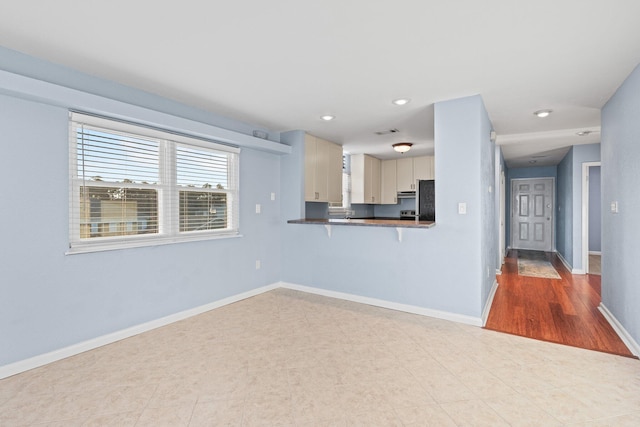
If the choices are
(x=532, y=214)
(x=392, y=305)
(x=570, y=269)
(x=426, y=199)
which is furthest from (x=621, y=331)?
(x=532, y=214)

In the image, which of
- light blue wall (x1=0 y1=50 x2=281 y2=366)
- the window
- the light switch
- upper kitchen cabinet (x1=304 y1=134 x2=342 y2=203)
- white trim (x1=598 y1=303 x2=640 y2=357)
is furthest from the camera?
upper kitchen cabinet (x1=304 y1=134 x2=342 y2=203)

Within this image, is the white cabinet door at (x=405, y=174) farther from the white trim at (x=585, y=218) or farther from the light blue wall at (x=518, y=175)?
the light blue wall at (x=518, y=175)

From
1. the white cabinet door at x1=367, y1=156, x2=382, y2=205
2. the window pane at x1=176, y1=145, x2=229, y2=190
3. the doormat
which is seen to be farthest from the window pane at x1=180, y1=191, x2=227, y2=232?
the doormat

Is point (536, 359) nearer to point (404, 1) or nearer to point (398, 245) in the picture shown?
point (398, 245)

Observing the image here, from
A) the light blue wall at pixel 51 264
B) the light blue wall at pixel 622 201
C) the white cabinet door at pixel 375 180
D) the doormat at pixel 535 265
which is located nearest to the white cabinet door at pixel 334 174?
the white cabinet door at pixel 375 180

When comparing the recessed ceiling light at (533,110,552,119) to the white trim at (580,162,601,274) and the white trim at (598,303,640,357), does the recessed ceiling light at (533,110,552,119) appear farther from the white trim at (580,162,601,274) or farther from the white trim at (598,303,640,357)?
the white trim at (580,162,601,274)

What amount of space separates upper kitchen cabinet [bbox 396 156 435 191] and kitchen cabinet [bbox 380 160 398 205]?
0.30ft

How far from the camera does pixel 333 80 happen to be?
2.81 metres

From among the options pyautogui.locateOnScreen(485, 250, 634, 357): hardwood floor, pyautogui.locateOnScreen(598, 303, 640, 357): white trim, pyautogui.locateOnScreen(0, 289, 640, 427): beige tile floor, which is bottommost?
pyautogui.locateOnScreen(0, 289, 640, 427): beige tile floor

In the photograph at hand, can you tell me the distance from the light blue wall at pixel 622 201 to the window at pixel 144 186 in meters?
3.86

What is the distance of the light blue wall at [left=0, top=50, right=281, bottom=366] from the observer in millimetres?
2299

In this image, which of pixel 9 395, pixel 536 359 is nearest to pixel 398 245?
pixel 536 359

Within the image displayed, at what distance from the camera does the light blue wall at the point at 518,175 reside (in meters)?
8.12

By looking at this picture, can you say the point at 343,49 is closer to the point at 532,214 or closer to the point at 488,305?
the point at 488,305
